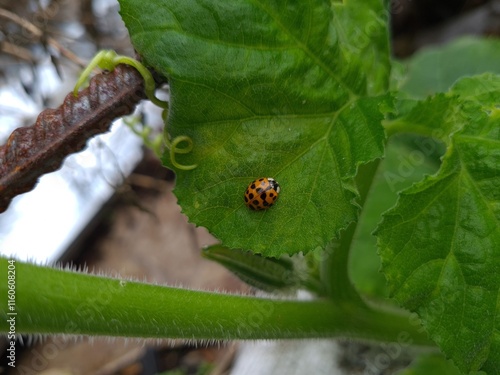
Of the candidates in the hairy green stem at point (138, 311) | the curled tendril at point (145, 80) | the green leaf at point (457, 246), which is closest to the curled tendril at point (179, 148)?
the curled tendril at point (145, 80)

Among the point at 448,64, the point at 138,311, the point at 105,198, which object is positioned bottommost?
the point at 105,198

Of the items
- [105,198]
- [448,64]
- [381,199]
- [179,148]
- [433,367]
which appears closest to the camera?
[179,148]

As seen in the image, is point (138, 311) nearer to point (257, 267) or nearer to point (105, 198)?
point (257, 267)

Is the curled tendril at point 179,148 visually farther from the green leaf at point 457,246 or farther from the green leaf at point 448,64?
the green leaf at point 448,64

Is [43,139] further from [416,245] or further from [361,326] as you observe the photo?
[361,326]

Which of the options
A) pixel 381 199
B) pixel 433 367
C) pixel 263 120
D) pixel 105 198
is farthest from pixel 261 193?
pixel 105 198

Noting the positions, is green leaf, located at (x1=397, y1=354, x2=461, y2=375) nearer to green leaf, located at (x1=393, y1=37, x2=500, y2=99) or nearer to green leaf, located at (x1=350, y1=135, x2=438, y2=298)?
green leaf, located at (x1=350, y1=135, x2=438, y2=298)

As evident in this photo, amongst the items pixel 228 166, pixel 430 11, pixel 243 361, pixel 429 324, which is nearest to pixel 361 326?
pixel 429 324
